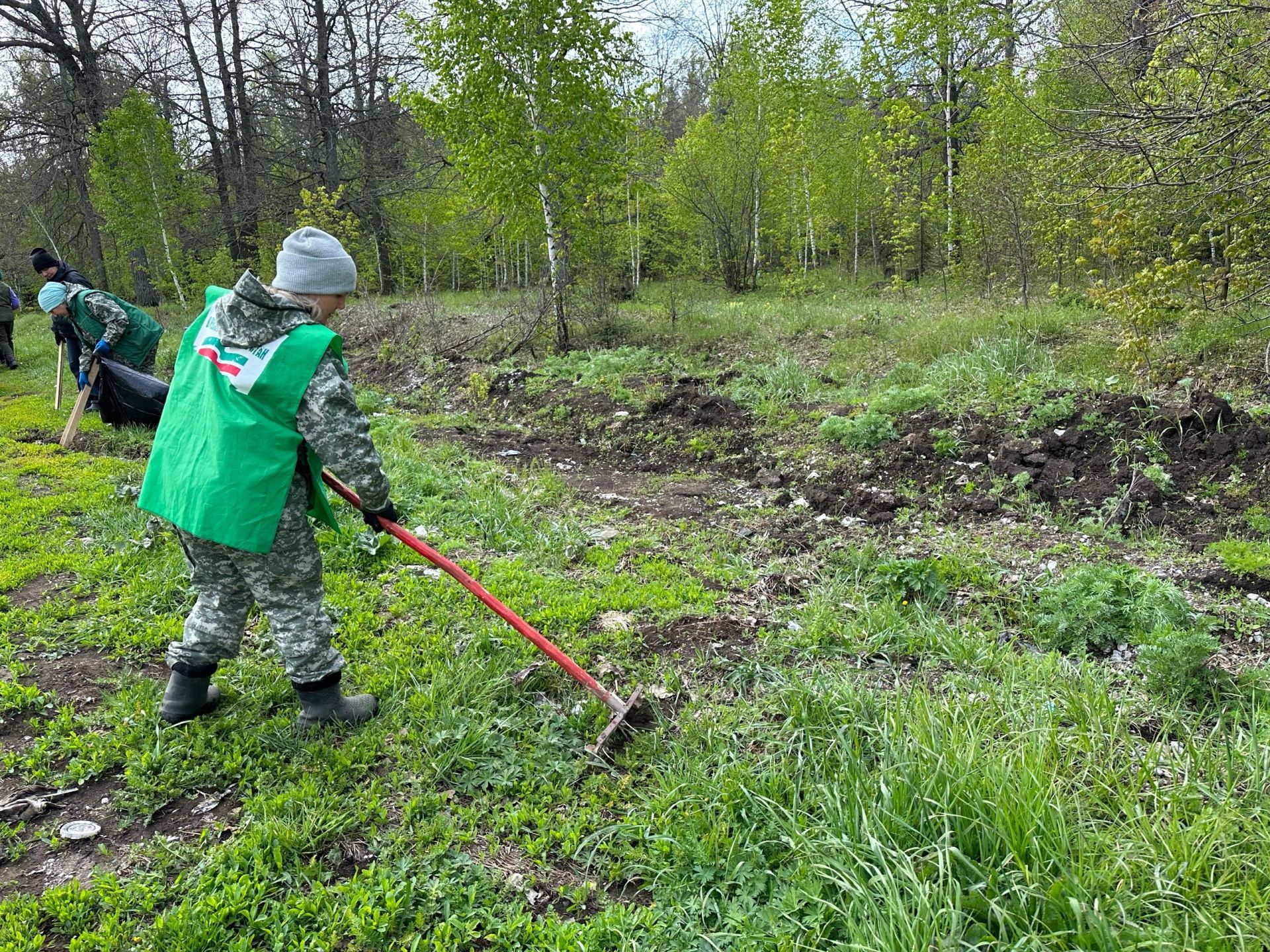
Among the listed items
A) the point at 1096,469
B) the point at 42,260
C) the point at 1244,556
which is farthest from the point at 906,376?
the point at 42,260

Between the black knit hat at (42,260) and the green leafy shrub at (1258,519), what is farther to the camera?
the black knit hat at (42,260)

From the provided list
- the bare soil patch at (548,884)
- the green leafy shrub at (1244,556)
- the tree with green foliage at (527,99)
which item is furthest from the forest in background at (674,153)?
the bare soil patch at (548,884)

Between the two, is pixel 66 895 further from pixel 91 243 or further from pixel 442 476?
pixel 91 243

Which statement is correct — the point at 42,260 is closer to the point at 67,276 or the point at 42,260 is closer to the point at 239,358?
the point at 67,276

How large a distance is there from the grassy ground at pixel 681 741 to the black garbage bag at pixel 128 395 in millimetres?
1849

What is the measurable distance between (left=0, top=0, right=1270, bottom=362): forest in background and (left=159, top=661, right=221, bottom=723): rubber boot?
20.6ft

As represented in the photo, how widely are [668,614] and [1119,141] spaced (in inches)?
194

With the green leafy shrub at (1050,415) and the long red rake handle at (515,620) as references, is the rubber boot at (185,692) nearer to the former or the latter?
the long red rake handle at (515,620)

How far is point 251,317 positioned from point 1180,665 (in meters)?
4.17

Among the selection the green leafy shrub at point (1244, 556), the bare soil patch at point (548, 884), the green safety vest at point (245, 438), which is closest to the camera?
the bare soil patch at point (548, 884)

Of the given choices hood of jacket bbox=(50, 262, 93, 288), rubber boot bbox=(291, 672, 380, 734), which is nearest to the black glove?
rubber boot bbox=(291, 672, 380, 734)

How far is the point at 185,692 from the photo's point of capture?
3066 millimetres

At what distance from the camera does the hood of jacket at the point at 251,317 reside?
2768 millimetres

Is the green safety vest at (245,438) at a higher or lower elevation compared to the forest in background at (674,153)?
lower
